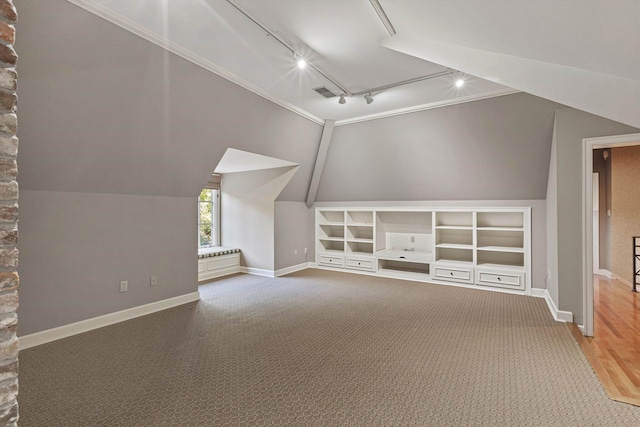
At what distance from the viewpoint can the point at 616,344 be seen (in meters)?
2.98

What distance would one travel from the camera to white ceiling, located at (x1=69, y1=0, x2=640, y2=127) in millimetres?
1423

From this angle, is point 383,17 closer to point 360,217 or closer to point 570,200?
point 570,200

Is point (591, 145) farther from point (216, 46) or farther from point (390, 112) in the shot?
point (216, 46)

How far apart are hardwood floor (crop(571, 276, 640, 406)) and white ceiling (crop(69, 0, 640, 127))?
191 cm

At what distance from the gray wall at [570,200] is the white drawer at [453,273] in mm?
1704

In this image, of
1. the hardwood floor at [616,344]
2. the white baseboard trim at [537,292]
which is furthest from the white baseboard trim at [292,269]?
the hardwood floor at [616,344]

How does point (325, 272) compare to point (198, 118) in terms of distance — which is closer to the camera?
point (198, 118)

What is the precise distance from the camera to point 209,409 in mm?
2064

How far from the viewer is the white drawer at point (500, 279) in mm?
4766

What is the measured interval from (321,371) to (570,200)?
3.21 m

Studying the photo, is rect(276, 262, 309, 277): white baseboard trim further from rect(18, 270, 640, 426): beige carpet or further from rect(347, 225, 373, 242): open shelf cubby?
rect(18, 270, 640, 426): beige carpet

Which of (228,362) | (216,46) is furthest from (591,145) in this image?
(228,362)

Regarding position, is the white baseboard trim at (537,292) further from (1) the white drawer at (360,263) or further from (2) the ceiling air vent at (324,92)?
(2) the ceiling air vent at (324,92)

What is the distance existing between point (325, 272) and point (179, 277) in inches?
118
